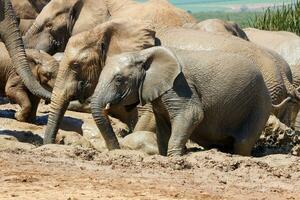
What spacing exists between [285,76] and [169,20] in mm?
1913

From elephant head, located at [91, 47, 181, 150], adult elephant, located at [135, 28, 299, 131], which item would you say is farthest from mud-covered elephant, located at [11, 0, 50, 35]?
elephant head, located at [91, 47, 181, 150]

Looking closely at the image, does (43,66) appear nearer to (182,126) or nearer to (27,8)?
(182,126)

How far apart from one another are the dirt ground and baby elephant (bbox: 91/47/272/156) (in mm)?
457

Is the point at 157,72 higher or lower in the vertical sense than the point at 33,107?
higher

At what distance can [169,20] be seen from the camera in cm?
1404

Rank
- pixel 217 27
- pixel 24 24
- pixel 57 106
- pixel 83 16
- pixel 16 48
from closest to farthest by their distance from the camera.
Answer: pixel 57 106, pixel 16 48, pixel 83 16, pixel 217 27, pixel 24 24

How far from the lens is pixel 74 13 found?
13977 mm

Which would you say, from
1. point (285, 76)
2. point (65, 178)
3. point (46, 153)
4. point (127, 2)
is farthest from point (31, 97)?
point (65, 178)

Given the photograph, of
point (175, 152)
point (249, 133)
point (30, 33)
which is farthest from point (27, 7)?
point (175, 152)

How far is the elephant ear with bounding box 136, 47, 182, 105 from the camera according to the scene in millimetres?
10586

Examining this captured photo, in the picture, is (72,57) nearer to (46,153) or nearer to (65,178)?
(46,153)

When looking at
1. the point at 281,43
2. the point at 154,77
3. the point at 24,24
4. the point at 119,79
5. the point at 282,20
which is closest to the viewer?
the point at 119,79

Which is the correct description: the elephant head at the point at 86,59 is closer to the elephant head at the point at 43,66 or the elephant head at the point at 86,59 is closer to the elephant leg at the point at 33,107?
the elephant leg at the point at 33,107

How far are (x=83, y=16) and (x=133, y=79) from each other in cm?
350
